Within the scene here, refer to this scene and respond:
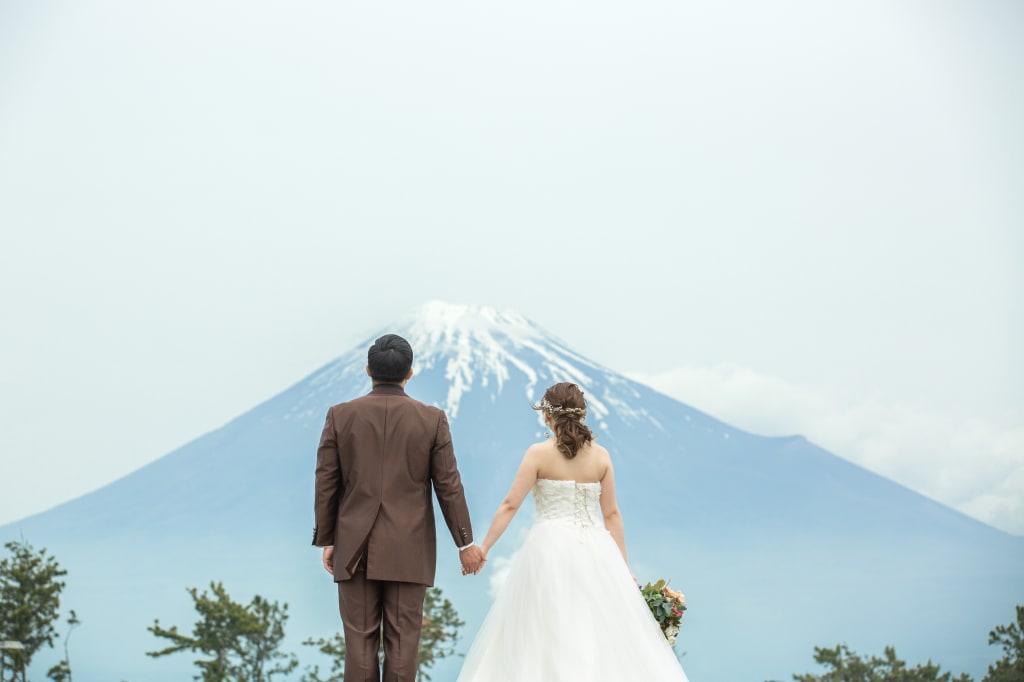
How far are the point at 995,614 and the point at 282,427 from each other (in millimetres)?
11390

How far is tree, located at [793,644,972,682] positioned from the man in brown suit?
9.98m

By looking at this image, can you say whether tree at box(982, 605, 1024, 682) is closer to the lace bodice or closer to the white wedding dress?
the white wedding dress

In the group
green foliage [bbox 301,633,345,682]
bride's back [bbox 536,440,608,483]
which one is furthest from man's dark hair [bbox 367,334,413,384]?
green foliage [bbox 301,633,345,682]

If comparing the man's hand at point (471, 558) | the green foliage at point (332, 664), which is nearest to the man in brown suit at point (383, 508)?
the man's hand at point (471, 558)

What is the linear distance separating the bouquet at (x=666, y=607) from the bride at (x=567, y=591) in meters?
0.12

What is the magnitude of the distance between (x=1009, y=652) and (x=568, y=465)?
9.66 metres

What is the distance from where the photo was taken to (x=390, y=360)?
358cm

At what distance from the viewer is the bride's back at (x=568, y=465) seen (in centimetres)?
397

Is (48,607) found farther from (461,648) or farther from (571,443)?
(571,443)

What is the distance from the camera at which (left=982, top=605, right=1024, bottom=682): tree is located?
11.2 metres

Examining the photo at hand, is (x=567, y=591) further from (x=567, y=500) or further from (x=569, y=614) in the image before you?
(x=567, y=500)

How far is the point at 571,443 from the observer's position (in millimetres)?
3926

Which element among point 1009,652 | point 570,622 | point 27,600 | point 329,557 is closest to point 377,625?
point 329,557

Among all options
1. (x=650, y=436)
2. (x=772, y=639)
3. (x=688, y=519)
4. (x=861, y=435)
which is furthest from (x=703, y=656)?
(x=650, y=436)
